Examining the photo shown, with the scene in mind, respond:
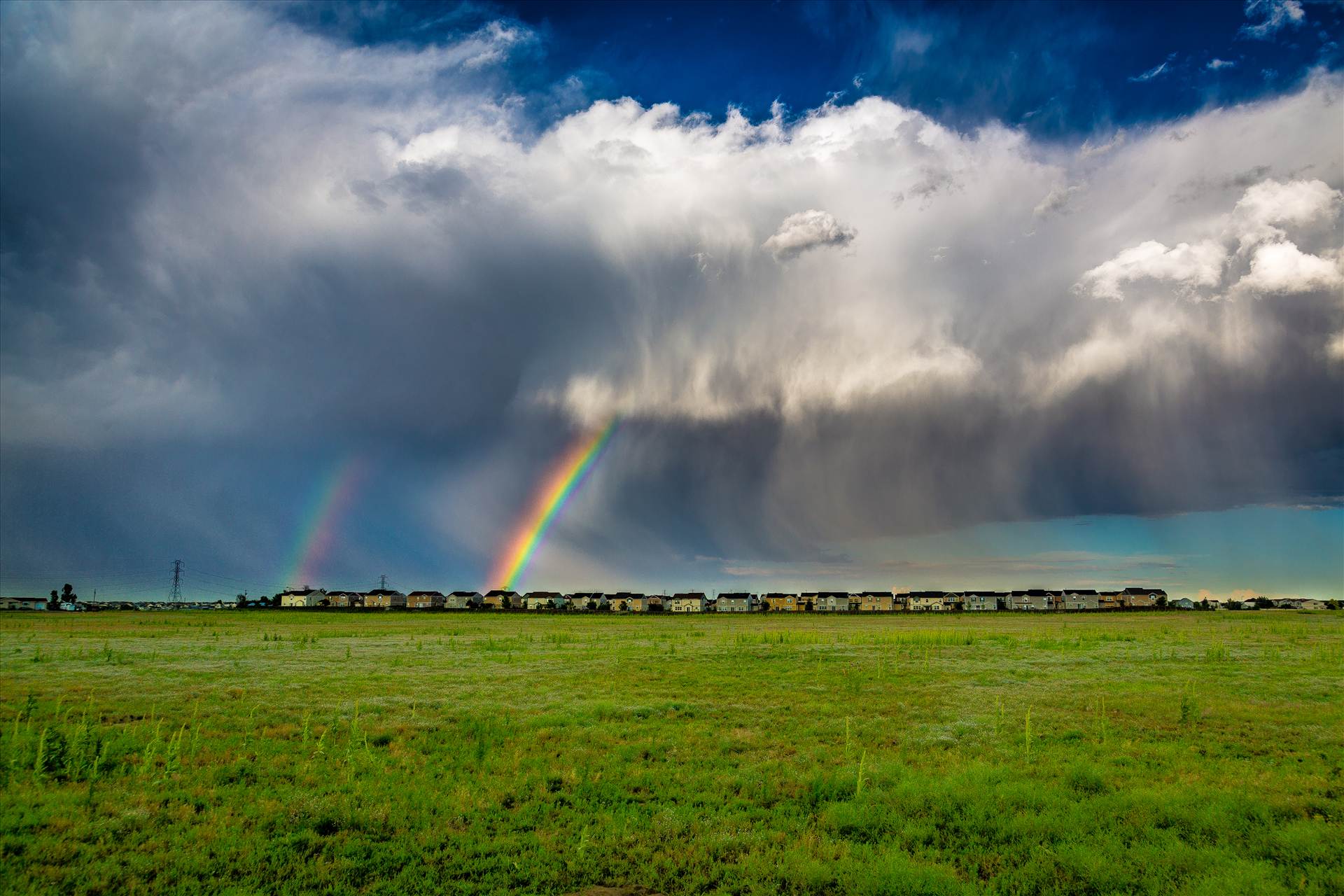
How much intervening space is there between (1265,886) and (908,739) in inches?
331

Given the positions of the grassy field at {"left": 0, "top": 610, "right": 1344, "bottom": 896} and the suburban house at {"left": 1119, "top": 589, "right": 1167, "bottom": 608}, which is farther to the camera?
the suburban house at {"left": 1119, "top": 589, "right": 1167, "bottom": 608}

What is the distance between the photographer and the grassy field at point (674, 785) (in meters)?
9.41

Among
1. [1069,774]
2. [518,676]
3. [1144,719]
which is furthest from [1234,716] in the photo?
[518,676]

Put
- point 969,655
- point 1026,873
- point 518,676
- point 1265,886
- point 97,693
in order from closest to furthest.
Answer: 1. point 1265,886
2. point 1026,873
3. point 97,693
4. point 518,676
5. point 969,655

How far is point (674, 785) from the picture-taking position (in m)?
13.3

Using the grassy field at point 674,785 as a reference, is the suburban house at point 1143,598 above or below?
below

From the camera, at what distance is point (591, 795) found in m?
12.7

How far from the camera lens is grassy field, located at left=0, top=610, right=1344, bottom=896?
30.9 ft

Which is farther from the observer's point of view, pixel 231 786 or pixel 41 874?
pixel 231 786

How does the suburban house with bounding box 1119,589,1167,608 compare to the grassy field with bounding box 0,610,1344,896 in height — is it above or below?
below

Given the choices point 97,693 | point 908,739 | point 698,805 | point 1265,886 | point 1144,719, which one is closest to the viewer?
point 1265,886

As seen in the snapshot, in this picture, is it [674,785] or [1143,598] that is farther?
[1143,598]

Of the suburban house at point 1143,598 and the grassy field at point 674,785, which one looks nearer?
the grassy field at point 674,785

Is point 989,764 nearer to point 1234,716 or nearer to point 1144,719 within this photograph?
point 1144,719
